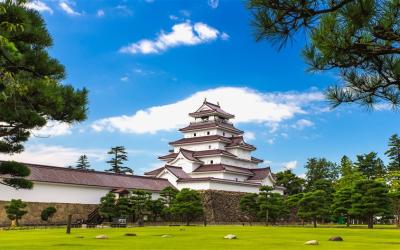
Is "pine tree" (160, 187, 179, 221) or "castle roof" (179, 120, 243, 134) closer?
"pine tree" (160, 187, 179, 221)

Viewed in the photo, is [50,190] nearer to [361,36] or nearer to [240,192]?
[240,192]

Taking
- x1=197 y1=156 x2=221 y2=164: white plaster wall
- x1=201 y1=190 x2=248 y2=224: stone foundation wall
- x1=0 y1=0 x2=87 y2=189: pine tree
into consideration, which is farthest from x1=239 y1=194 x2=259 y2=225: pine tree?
x1=0 y1=0 x2=87 y2=189: pine tree

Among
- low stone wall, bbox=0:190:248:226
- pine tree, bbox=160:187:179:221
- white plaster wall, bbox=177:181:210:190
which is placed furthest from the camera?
white plaster wall, bbox=177:181:210:190

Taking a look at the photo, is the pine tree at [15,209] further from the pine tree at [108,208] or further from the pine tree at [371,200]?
the pine tree at [371,200]

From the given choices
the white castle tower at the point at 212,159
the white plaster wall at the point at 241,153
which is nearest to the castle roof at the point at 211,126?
the white castle tower at the point at 212,159

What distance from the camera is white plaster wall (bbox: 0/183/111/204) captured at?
103 feet

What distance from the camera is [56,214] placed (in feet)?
109

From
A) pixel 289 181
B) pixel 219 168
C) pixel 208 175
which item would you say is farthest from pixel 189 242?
pixel 289 181

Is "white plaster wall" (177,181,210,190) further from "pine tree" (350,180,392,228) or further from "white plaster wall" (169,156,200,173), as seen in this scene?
"pine tree" (350,180,392,228)

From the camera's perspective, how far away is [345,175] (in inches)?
2055

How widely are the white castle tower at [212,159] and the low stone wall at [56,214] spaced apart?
10.5m

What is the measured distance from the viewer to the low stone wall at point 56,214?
30203 millimetres

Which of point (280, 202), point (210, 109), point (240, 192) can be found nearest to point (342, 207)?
point (280, 202)

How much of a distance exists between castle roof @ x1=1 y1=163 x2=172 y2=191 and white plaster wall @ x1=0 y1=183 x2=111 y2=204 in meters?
0.42
